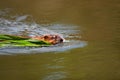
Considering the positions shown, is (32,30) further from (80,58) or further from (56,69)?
(56,69)

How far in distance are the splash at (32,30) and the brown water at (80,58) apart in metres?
0.20

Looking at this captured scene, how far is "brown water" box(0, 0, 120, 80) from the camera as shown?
5.95 metres

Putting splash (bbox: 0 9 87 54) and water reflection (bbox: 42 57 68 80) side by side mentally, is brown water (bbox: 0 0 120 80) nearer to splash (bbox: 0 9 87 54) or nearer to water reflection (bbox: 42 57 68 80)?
water reflection (bbox: 42 57 68 80)

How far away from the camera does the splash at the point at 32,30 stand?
730 cm

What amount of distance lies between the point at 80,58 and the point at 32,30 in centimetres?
280

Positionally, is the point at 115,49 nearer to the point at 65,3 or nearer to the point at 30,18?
the point at 30,18

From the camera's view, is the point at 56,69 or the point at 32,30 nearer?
the point at 56,69

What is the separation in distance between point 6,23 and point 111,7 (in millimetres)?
3915

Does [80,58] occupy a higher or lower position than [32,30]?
lower

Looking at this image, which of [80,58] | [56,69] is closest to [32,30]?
[80,58]

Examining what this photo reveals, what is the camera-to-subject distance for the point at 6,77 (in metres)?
5.82

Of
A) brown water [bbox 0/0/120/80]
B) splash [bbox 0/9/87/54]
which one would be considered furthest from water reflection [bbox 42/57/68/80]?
splash [bbox 0/9/87/54]

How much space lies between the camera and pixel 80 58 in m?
6.80

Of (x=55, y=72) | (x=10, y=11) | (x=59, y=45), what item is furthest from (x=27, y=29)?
(x=55, y=72)
